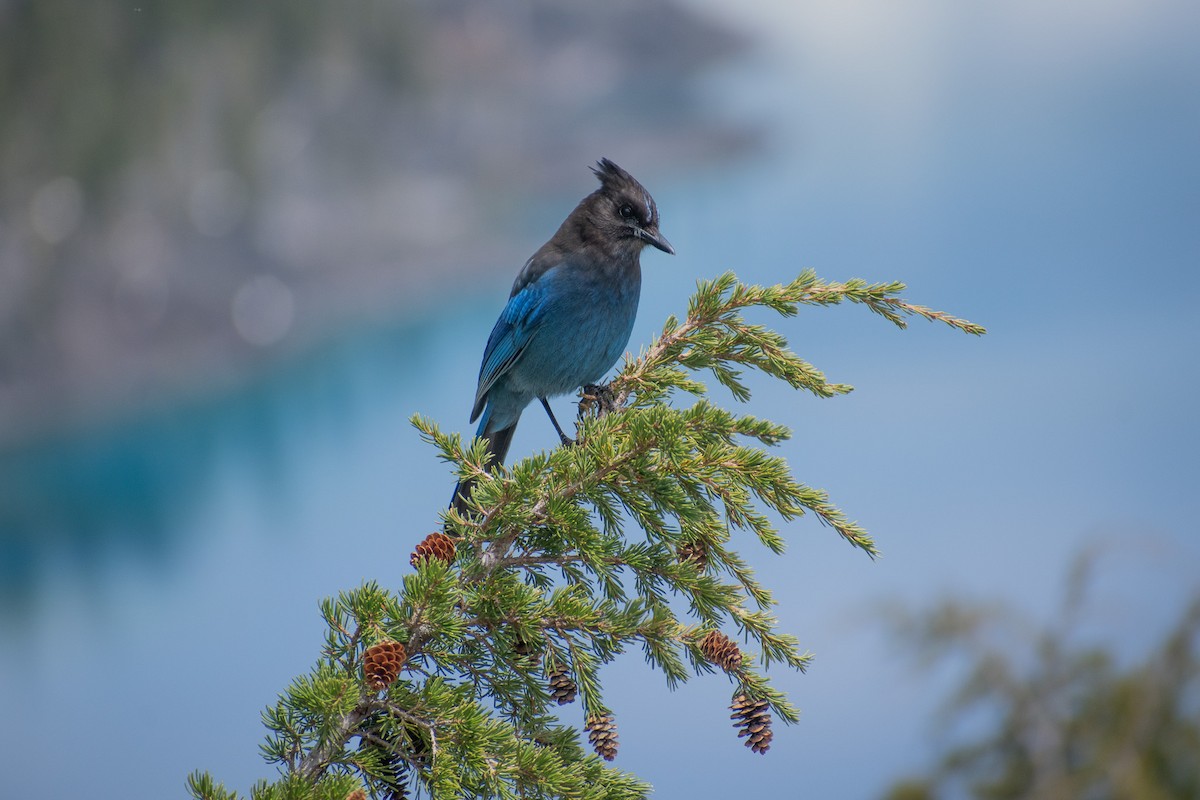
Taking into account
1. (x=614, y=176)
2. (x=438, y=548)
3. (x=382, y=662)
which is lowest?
(x=382, y=662)

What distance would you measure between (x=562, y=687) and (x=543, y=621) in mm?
77

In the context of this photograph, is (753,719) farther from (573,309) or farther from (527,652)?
(573,309)

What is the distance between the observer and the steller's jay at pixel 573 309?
2.09 m

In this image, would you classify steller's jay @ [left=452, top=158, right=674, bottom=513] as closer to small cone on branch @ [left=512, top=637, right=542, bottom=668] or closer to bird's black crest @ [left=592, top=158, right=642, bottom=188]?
bird's black crest @ [left=592, top=158, right=642, bottom=188]

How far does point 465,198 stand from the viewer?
15.9ft

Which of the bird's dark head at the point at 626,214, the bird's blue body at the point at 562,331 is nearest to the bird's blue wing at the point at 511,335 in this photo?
the bird's blue body at the point at 562,331

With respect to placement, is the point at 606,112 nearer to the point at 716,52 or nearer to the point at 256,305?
the point at 716,52

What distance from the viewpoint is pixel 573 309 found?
2096 mm

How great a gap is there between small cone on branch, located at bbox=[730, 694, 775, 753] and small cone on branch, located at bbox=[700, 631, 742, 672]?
34 mm

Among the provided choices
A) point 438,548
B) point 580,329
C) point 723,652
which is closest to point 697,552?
point 723,652

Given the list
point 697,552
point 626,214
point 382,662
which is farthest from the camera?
point 626,214

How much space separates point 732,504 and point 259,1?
423 cm

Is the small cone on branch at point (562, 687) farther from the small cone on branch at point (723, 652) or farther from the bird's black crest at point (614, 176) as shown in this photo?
the bird's black crest at point (614, 176)

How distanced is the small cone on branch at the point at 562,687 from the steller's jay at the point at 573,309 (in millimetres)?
845
